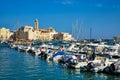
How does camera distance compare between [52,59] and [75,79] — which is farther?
[52,59]

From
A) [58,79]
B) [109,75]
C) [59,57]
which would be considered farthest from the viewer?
[59,57]

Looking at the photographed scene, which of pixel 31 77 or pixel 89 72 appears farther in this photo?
pixel 89 72

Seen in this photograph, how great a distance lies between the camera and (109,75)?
28875 mm

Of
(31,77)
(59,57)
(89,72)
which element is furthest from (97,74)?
(59,57)

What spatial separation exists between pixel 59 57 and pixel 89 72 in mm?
14286

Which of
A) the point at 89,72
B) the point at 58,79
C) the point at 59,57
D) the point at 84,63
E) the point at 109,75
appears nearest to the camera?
the point at 58,79

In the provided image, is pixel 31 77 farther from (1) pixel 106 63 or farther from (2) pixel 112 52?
(2) pixel 112 52

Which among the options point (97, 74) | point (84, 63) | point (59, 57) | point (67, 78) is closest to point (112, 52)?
point (59, 57)

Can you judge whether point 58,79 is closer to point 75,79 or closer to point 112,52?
point 75,79

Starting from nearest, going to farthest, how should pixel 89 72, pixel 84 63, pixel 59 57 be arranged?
pixel 89 72
pixel 84 63
pixel 59 57

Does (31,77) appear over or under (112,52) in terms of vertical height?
under

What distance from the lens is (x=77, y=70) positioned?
106ft

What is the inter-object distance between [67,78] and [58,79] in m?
1.27

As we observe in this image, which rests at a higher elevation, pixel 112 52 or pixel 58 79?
pixel 112 52
